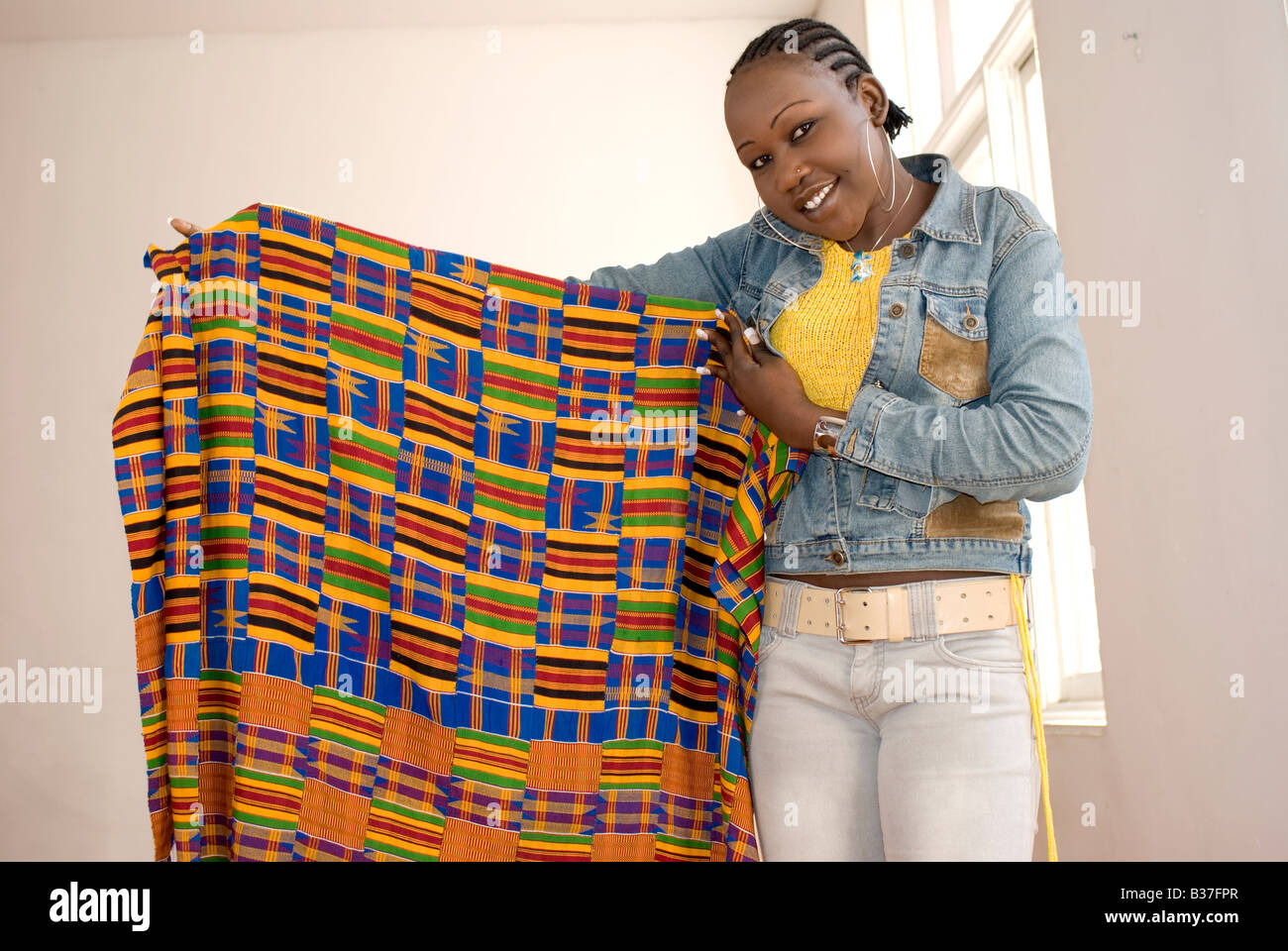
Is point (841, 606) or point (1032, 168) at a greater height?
point (1032, 168)

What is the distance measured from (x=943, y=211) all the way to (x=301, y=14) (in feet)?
14.2

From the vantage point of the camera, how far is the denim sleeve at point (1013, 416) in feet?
3.81

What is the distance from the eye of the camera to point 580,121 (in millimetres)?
4914

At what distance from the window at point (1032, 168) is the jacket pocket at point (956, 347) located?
1.32 meters

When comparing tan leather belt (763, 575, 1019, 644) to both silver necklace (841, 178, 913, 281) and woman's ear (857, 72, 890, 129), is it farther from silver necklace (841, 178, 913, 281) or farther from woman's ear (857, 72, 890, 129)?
woman's ear (857, 72, 890, 129)

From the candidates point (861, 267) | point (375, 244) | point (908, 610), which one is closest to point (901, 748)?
point (908, 610)

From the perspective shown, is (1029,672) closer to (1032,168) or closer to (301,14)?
(1032,168)

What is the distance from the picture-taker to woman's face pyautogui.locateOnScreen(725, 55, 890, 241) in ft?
4.31

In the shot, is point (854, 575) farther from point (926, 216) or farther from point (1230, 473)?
point (1230, 473)

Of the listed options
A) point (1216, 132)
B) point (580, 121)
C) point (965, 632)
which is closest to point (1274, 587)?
point (1216, 132)

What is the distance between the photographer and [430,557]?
148 cm

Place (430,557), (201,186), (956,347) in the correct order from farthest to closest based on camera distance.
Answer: (201,186) → (430,557) → (956,347)

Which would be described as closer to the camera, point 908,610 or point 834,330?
point 908,610

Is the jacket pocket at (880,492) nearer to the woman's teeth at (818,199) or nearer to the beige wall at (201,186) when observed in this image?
the woman's teeth at (818,199)
